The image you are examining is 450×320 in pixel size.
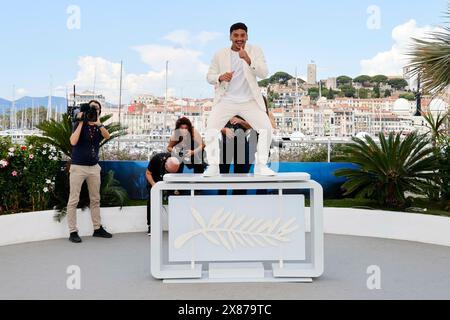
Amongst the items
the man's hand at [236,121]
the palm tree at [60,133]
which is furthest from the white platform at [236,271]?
the palm tree at [60,133]

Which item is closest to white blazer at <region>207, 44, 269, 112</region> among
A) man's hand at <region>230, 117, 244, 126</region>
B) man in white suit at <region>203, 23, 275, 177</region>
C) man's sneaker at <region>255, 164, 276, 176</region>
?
man in white suit at <region>203, 23, 275, 177</region>

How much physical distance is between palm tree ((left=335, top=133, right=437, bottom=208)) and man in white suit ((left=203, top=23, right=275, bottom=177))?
10.5ft

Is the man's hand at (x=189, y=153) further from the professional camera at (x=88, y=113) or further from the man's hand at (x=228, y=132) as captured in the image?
the professional camera at (x=88, y=113)

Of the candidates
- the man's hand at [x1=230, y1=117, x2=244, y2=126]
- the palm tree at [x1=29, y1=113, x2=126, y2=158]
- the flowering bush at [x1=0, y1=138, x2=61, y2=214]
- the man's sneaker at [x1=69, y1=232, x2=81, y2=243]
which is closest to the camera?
the man's hand at [x1=230, y1=117, x2=244, y2=126]

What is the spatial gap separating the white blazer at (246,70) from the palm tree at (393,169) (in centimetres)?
331

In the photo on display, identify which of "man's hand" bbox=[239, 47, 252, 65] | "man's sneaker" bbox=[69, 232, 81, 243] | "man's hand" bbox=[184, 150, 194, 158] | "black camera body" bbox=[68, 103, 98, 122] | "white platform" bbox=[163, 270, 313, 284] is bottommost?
"white platform" bbox=[163, 270, 313, 284]

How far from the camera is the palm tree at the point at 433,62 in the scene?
9016mm

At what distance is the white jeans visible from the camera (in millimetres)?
5914

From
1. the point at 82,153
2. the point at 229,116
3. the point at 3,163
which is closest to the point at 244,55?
the point at 229,116

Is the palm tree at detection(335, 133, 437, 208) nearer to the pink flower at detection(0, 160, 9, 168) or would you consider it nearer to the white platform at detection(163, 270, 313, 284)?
the white platform at detection(163, 270, 313, 284)

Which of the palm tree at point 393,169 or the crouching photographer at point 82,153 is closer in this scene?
the crouching photographer at point 82,153

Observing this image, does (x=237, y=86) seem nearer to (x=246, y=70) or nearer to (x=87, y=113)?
(x=246, y=70)

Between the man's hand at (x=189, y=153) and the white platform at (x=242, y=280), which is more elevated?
the man's hand at (x=189, y=153)

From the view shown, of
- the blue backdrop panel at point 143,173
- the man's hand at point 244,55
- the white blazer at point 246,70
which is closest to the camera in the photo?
the man's hand at point 244,55
